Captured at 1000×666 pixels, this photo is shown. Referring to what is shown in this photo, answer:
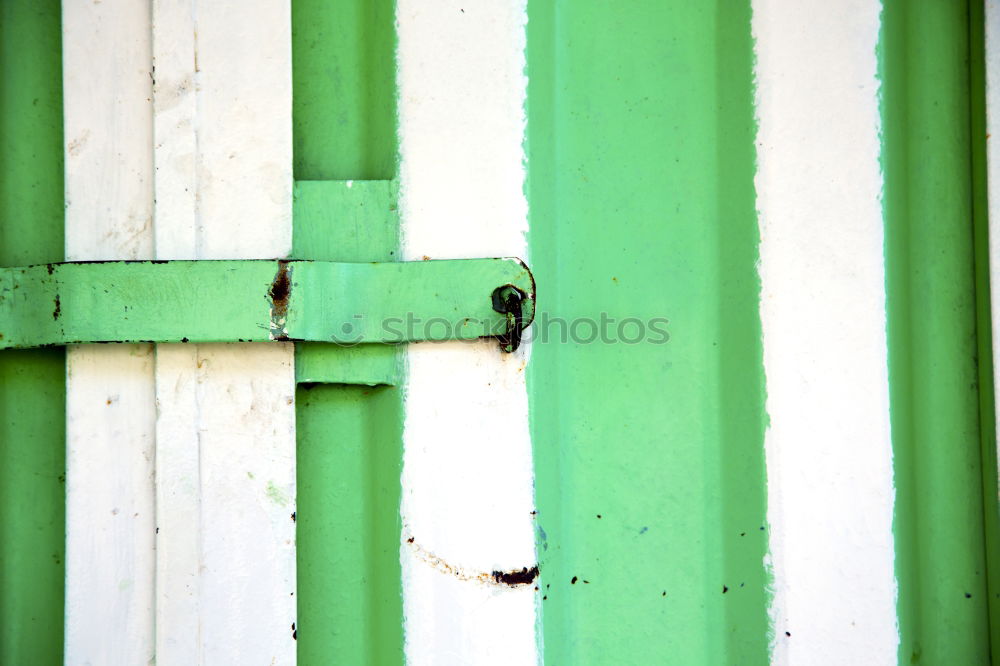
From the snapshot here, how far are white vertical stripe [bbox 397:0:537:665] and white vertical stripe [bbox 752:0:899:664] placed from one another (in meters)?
0.31

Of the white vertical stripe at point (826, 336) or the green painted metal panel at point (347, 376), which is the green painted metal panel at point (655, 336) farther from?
the green painted metal panel at point (347, 376)

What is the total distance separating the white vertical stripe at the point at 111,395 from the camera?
73 cm

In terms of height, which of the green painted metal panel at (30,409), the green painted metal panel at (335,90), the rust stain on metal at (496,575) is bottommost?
the rust stain on metal at (496,575)

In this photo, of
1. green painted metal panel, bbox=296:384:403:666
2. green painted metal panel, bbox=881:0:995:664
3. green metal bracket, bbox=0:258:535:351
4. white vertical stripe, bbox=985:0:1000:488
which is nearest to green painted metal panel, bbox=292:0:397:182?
green metal bracket, bbox=0:258:535:351

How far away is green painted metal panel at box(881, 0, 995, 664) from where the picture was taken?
756 millimetres

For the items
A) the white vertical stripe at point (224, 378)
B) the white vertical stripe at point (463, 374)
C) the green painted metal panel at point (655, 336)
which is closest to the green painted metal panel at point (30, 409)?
the white vertical stripe at point (224, 378)

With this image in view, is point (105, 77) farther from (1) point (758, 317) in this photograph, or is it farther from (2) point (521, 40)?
(1) point (758, 317)

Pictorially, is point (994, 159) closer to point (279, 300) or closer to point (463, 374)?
point (463, 374)

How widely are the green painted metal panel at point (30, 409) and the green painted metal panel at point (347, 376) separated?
31 centimetres

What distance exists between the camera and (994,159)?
0.74m

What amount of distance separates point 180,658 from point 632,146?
31.0 inches

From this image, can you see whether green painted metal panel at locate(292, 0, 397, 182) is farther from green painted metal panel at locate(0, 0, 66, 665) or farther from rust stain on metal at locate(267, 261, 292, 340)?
green painted metal panel at locate(0, 0, 66, 665)

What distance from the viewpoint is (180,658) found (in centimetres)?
70

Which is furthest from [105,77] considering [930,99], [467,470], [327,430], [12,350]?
[930,99]
